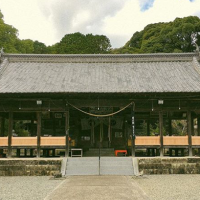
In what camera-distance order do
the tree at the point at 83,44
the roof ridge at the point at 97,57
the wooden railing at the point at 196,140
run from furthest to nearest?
1. the tree at the point at 83,44
2. the roof ridge at the point at 97,57
3. the wooden railing at the point at 196,140

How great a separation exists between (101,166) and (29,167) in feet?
13.8

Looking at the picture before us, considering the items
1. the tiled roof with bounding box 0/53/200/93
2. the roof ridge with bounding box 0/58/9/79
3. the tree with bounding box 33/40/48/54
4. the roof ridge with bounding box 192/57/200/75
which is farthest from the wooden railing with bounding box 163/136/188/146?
the tree with bounding box 33/40/48/54

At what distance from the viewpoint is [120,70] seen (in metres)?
20.1

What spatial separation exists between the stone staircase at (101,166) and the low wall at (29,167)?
34.1 inches

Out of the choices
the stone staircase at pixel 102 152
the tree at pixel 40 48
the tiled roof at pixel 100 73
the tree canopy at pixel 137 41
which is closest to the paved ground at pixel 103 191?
the tiled roof at pixel 100 73

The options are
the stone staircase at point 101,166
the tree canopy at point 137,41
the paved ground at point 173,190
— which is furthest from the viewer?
the tree canopy at point 137,41

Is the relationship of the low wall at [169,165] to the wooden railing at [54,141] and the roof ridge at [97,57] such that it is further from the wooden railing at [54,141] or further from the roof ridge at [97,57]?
the roof ridge at [97,57]

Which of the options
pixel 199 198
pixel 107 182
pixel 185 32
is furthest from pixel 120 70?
pixel 185 32

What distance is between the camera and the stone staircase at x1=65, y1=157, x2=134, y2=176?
1459 cm

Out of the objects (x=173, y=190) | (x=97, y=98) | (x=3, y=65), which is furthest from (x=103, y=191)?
(x=3, y=65)

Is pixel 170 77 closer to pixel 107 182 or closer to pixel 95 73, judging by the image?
pixel 95 73

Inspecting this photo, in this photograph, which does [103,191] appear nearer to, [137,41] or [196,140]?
[196,140]

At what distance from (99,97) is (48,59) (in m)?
7.11

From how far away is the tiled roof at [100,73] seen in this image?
1662 centimetres
